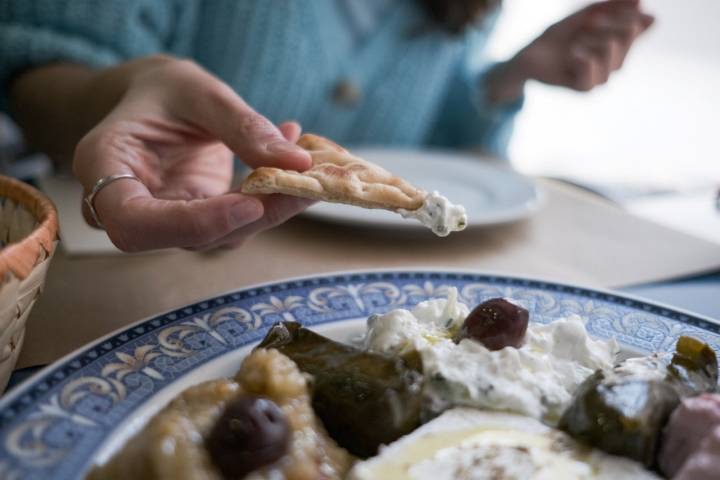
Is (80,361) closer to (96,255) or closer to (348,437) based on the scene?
(348,437)

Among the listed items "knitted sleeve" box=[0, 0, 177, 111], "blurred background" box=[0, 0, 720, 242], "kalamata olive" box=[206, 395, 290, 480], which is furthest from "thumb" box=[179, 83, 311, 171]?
"blurred background" box=[0, 0, 720, 242]

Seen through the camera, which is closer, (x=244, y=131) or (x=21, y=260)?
(x=21, y=260)

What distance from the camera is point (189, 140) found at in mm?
1124

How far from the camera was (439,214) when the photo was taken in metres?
0.84

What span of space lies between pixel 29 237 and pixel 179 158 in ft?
1.53

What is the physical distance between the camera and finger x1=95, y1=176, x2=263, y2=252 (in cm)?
84

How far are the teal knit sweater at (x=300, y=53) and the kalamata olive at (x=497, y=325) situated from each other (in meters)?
1.20

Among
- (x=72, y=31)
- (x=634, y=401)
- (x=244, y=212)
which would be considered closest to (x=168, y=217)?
(x=244, y=212)

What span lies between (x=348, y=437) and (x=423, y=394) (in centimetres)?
9

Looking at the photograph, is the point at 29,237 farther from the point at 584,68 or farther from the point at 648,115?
the point at 648,115

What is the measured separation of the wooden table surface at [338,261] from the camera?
104 centimetres

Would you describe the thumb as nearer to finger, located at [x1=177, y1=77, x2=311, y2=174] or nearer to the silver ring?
finger, located at [x1=177, y1=77, x2=311, y2=174]

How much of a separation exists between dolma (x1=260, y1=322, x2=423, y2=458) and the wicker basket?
0.30 meters

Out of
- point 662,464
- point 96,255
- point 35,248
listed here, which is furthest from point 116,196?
point 662,464
